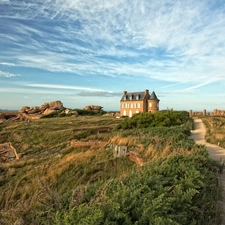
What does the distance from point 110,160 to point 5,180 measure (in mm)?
4369

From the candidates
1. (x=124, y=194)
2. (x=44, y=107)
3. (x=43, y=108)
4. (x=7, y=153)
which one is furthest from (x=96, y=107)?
(x=124, y=194)

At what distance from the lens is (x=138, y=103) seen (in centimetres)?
4206

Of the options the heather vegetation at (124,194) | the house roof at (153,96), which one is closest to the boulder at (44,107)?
the house roof at (153,96)

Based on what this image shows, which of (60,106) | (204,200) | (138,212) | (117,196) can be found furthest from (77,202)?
(60,106)

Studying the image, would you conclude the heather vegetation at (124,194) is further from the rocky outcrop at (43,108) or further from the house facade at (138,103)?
the rocky outcrop at (43,108)

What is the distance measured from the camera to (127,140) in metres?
10.8

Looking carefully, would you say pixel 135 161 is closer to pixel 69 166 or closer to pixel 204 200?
pixel 69 166

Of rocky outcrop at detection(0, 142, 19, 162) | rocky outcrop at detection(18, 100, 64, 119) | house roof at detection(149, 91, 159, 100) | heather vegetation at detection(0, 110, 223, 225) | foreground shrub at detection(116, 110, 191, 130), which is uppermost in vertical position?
house roof at detection(149, 91, 159, 100)

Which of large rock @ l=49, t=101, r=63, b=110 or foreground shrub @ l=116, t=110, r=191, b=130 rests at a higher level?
large rock @ l=49, t=101, r=63, b=110

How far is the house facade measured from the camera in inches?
1624

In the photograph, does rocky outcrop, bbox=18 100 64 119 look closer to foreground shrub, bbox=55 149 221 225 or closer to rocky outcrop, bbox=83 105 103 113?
rocky outcrop, bbox=83 105 103 113

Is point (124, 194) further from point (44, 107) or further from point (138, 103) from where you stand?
point (44, 107)

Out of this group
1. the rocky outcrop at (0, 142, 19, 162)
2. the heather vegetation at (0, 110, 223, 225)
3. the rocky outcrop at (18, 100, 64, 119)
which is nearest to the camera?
the heather vegetation at (0, 110, 223, 225)

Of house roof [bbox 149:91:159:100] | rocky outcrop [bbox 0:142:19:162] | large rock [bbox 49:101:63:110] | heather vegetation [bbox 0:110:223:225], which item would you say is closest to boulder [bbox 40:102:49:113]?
large rock [bbox 49:101:63:110]
